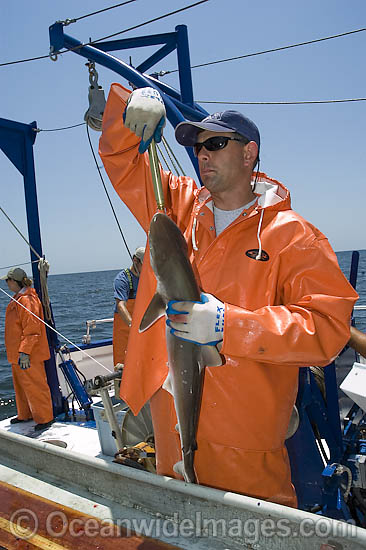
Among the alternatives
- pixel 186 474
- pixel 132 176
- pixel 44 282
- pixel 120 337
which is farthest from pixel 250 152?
pixel 44 282

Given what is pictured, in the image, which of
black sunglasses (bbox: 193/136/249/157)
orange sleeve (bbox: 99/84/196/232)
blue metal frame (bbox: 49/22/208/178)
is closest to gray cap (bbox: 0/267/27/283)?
blue metal frame (bbox: 49/22/208/178)

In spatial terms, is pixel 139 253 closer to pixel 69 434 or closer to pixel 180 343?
pixel 69 434

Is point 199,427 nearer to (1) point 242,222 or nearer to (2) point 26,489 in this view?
(2) point 26,489

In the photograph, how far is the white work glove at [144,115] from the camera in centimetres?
216

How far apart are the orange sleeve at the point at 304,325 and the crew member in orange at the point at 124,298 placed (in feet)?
13.8

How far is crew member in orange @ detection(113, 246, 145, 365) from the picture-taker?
5957mm

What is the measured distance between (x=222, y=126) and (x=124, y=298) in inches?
168

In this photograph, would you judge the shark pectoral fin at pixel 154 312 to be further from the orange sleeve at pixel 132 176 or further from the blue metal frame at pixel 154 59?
the blue metal frame at pixel 154 59

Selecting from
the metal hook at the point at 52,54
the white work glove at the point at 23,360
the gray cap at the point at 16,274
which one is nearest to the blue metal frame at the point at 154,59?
the metal hook at the point at 52,54

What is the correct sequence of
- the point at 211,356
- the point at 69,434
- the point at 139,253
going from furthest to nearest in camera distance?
the point at 139,253, the point at 69,434, the point at 211,356

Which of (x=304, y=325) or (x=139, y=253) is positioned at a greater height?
(x=139, y=253)

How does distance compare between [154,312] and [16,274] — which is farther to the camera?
[16,274]

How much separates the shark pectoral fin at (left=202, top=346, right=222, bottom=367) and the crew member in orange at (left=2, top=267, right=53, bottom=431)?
4.78m

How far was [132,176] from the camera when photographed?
97.0 inches
